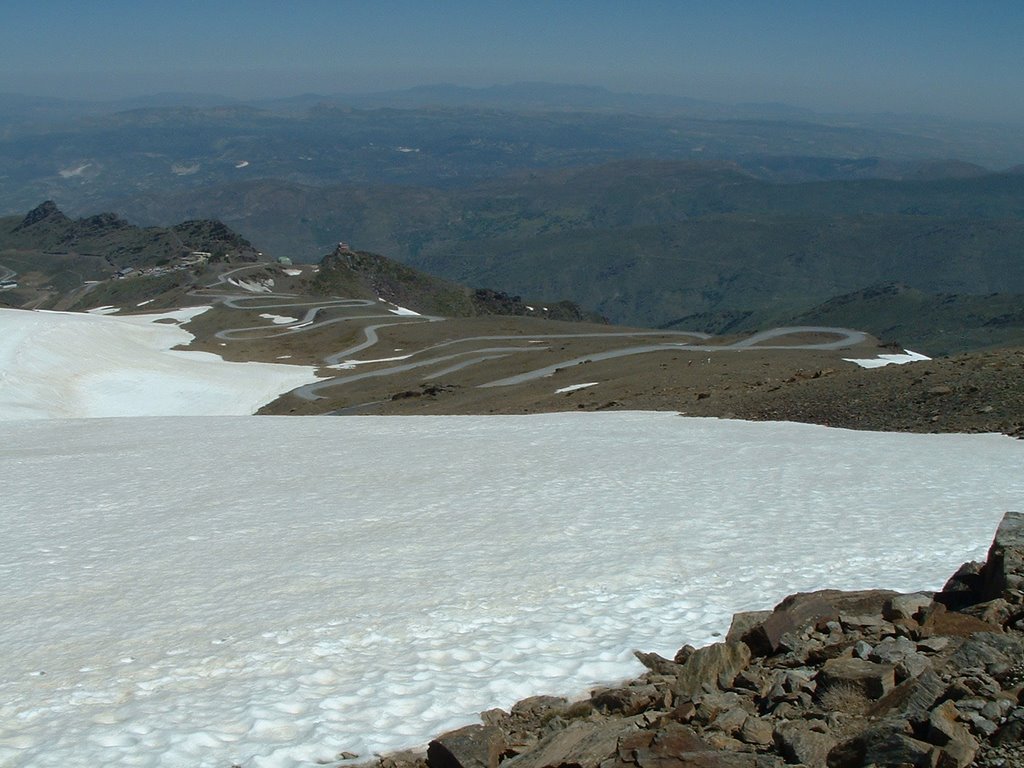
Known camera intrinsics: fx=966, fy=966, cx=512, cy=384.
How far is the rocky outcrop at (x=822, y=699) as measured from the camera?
6.77m

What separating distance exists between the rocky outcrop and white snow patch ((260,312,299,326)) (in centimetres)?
9639

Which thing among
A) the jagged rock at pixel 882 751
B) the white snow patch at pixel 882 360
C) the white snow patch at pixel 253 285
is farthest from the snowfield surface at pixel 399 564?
the white snow patch at pixel 253 285

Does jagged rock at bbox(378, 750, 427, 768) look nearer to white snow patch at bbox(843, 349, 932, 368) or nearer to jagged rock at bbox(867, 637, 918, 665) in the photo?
jagged rock at bbox(867, 637, 918, 665)

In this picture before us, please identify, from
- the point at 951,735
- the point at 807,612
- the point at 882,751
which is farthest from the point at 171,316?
the point at 951,735

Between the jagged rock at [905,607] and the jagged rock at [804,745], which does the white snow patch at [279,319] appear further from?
the jagged rock at [804,745]

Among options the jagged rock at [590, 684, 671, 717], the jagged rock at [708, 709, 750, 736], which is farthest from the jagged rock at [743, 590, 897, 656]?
the jagged rock at [708, 709, 750, 736]

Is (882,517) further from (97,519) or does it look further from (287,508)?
(97,519)

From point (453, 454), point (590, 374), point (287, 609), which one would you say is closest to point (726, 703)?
point (287, 609)

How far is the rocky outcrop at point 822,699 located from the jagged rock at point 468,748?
0.01 meters

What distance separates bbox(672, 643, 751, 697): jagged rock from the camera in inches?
342

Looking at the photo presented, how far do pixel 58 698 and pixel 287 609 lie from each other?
3182 mm

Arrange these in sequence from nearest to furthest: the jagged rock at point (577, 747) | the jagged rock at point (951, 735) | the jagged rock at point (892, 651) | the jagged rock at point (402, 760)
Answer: the jagged rock at point (951, 735)
the jagged rock at point (577, 747)
the jagged rock at point (402, 760)
the jagged rock at point (892, 651)

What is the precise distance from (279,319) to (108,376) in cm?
4675

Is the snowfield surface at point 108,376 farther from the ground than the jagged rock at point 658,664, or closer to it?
closer to it
